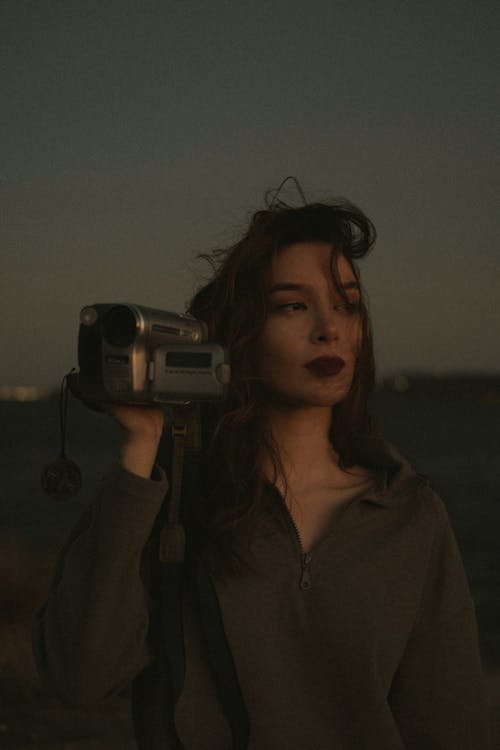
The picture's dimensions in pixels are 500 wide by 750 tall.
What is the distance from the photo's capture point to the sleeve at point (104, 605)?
146 cm

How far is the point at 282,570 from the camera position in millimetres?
1639

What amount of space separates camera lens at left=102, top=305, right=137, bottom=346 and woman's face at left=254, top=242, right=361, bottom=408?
0.38 m

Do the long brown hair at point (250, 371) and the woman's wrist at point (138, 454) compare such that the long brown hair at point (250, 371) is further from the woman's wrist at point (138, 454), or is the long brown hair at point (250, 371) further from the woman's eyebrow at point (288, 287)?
the woman's wrist at point (138, 454)

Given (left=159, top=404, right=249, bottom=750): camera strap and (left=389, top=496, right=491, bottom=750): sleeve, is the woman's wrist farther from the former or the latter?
(left=389, top=496, right=491, bottom=750): sleeve

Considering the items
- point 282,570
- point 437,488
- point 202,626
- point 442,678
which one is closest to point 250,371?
point 282,570

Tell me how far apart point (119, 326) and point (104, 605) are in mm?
552

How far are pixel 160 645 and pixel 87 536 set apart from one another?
0.28 meters

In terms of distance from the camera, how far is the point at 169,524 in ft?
5.16

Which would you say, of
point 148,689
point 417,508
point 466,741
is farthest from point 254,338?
point 466,741

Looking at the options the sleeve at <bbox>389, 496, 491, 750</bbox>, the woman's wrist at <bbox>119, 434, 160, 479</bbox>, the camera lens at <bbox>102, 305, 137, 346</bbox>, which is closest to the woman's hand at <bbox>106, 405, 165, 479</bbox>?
the woman's wrist at <bbox>119, 434, 160, 479</bbox>

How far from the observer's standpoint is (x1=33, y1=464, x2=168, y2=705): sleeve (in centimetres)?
146

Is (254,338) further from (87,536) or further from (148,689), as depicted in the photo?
(148,689)

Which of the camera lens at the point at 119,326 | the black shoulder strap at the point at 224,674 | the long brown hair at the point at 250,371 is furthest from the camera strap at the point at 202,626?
the camera lens at the point at 119,326

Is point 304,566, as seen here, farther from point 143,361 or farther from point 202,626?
point 143,361
